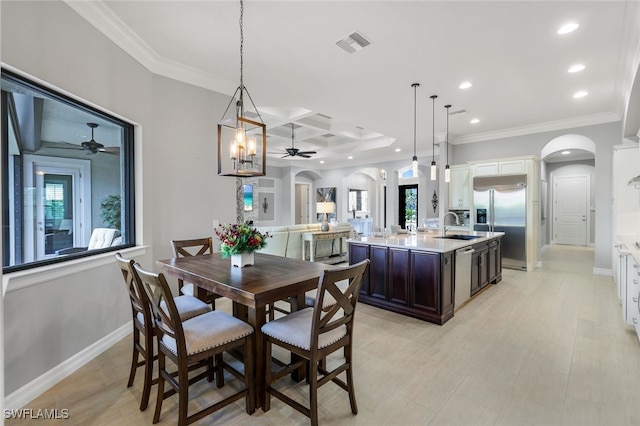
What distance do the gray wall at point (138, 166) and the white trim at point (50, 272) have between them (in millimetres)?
42

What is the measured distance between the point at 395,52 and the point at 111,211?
3.30 metres

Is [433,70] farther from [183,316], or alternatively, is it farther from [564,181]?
[564,181]

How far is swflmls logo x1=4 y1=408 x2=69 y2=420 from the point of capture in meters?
1.93

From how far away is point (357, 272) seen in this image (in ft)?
6.12

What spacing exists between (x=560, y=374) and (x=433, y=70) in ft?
10.8

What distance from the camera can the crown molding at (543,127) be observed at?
535 cm

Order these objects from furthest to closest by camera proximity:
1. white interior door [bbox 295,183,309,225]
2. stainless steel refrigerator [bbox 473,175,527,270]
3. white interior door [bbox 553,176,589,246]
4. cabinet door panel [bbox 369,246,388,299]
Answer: white interior door [bbox 295,183,309,225] → white interior door [bbox 553,176,589,246] → stainless steel refrigerator [bbox 473,175,527,270] → cabinet door panel [bbox 369,246,388,299]

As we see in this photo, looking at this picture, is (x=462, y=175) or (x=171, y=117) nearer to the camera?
(x=171, y=117)

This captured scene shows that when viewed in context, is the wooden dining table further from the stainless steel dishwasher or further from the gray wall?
the stainless steel dishwasher

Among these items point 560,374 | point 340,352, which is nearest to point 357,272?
point 340,352

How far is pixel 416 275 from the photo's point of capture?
139 inches

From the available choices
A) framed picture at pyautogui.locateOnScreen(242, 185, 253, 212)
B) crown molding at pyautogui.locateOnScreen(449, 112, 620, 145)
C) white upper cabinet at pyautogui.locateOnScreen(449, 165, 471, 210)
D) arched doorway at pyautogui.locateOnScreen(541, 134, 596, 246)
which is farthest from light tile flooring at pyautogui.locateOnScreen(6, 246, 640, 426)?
framed picture at pyautogui.locateOnScreen(242, 185, 253, 212)

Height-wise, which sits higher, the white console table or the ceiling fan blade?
the ceiling fan blade

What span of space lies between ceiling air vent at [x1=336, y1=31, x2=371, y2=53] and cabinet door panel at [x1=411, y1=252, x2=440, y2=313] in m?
2.31
